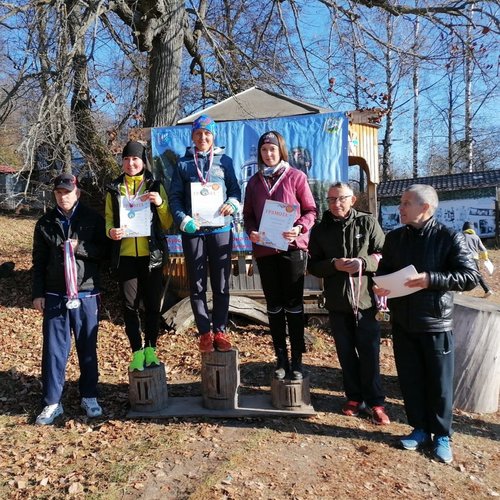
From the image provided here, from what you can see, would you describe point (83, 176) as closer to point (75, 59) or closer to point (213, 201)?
point (75, 59)

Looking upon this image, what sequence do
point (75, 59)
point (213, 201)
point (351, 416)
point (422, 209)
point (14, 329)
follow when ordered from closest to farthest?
point (422, 209)
point (213, 201)
point (351, 416)
point (75, 59)
point (14, 329)

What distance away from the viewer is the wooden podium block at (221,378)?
4.19 m

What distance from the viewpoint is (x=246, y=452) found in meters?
3.60

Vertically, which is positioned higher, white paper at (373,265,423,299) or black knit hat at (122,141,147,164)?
black knit hat at (122,141,147,164)

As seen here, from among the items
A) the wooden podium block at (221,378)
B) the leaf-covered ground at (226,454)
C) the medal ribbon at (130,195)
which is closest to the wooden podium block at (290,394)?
the leaf-covered ground at (226,454)

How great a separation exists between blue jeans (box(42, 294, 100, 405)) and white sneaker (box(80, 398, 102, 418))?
7.5 inches

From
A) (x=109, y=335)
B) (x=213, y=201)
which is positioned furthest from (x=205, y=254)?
(x=109, y=335)

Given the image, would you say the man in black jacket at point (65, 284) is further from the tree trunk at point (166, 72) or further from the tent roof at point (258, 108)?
the tree trunk at point (166, 72)

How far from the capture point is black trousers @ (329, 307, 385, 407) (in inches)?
160

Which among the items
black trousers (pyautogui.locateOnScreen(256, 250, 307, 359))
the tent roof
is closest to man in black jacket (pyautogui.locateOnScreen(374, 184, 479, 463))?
black trousers (pyautogui.locateOnScreen(256, 250, 307, 359))

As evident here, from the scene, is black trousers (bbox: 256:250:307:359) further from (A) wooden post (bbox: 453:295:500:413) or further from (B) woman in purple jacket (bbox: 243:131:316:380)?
(A) wooden post (bbox: 453:295:500:413)

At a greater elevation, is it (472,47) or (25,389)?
(472,47)

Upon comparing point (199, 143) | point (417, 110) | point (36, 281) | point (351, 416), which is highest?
point (417, 110)

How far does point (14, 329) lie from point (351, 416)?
5153mm
